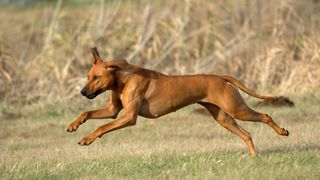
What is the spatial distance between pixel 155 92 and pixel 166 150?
1074mm

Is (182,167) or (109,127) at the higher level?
(109,127)

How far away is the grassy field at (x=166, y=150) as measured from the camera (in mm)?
8836

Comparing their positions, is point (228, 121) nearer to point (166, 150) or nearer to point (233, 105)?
point (233, 105)

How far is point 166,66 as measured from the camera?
1756 cm

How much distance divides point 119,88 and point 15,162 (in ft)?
5.26

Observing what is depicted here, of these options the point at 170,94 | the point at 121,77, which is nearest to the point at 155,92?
the point at 170,94

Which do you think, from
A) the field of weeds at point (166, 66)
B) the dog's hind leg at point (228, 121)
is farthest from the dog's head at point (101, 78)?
the dog's hind leg at point (228, 121)

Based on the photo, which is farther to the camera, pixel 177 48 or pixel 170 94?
pixel 177 48

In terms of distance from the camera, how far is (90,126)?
1385 centimetres

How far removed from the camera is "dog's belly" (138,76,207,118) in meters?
9.99

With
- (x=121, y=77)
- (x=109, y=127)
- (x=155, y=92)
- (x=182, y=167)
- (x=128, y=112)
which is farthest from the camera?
(x=155, y=92)

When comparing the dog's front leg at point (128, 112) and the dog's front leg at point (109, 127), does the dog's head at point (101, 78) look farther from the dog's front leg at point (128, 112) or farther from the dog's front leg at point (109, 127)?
the dog's front leg at point (109, 127)

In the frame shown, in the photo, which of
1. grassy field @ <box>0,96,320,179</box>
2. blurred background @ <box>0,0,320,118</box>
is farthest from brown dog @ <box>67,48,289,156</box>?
blurred background @ <box>0,0,320,118</box>

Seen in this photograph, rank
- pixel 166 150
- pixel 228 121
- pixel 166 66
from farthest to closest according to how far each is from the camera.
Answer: pixel 166 66 < pixel 166 150 < pixel 228 121
